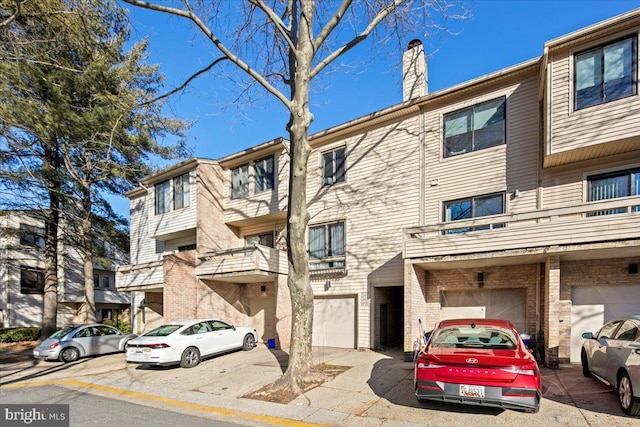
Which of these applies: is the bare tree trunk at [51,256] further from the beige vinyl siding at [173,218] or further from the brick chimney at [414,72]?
the brick chimney at [414,72]

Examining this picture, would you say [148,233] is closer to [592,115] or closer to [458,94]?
[458,94]

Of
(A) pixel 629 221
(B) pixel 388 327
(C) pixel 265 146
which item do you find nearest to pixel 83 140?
(C) pixel 265 146

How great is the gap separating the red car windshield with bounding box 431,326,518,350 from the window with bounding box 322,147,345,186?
8.89 meters

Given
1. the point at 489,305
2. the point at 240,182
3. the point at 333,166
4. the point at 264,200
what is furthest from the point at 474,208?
the point at 240,182

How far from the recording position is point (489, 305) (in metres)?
11.1

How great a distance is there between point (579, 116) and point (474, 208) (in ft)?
12.1

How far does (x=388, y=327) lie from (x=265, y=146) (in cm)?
913

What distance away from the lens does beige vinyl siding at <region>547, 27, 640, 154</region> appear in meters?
8.59

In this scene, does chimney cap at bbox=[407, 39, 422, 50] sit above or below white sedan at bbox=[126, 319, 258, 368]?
above

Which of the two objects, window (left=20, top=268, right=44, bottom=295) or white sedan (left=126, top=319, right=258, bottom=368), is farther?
window (left=20, top=268, right=44, bottom=295)

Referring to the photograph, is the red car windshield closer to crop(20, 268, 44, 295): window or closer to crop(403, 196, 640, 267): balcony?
crop(403, 196, 640, 267): balcony

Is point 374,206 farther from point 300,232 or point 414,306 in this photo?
point 300,232

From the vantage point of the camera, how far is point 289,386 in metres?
7.57

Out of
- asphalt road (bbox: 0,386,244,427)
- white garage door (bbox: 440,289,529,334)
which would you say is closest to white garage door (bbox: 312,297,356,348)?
white garage door (bbox: 440,289,529,334)
